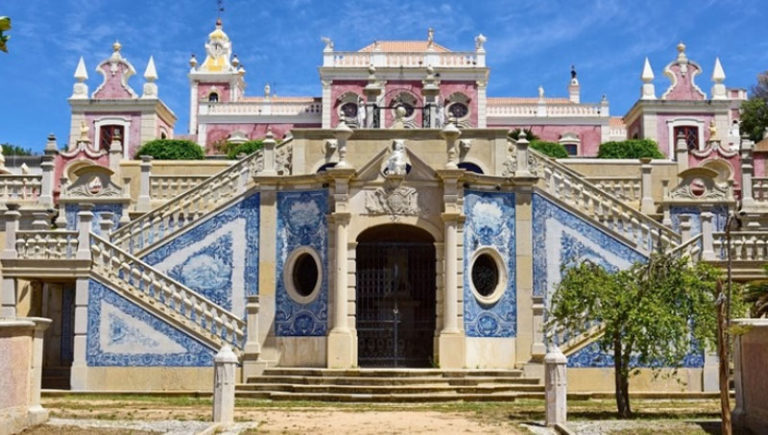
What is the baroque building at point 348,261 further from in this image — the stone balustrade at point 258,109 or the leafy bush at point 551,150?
the stone balustrade at point 258,109

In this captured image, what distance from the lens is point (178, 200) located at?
79.0 ft

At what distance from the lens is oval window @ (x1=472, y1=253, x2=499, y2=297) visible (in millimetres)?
22797

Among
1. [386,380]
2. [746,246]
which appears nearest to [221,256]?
[386,380]

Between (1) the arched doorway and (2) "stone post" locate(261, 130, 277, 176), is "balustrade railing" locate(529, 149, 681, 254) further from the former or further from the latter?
(2) "stone post" locate(261, 130, 277, 176)

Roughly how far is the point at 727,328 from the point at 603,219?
974 cm

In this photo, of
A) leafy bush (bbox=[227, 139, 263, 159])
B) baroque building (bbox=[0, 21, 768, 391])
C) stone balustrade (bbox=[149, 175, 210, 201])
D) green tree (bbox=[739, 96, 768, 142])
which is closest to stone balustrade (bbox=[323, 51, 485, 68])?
leafy bush (bbox=[227, 139, 263, 159])

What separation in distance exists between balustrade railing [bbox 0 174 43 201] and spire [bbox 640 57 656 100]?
103 feet

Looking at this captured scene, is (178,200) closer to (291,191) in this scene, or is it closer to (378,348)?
(291,191)

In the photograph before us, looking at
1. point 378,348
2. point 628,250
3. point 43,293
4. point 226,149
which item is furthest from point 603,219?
point 226,149

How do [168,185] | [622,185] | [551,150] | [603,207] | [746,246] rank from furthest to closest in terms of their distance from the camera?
1. [551,150]
2. [168,185]
3. [622,185]
4. [603,207]
5. [746,246]

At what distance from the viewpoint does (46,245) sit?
73.2ft

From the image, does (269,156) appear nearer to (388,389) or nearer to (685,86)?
(388,389)

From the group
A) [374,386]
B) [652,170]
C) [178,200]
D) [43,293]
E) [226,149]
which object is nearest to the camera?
[374,386]

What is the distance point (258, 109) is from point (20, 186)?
25129mm
